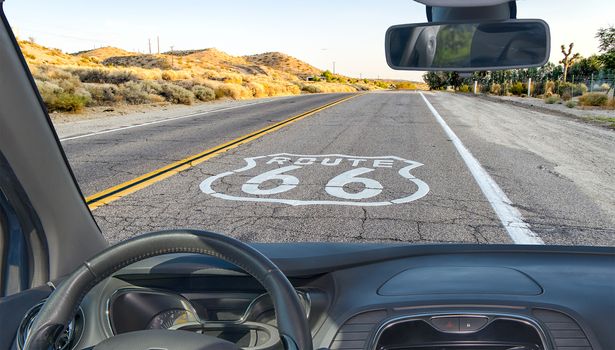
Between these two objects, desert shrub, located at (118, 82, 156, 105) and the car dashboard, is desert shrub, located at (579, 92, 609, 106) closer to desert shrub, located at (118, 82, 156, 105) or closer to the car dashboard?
desert shrub, located at (118, 82, 156, 105)

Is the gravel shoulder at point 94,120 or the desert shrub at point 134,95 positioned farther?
the desert shrub at point 134,95

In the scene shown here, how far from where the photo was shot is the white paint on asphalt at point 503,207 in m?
5.57

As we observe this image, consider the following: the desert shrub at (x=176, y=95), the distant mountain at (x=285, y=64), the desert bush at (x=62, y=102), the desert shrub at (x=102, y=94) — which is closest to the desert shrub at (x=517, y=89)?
the desert shrub at (x=176, y=95)

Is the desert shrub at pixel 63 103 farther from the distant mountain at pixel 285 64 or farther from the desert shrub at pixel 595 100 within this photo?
the distant mountain at pixel 285 64

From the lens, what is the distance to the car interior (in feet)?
7.14

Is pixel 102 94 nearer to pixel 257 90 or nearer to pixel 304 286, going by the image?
pixel 257 90

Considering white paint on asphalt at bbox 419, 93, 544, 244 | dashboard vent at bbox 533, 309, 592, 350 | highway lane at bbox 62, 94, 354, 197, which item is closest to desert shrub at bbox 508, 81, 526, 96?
highway lane at bbox 62, 94, 354, 197

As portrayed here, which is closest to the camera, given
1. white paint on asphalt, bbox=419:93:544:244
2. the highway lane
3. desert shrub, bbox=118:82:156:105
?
white paint on asphalt, bbox=419:93:544:244

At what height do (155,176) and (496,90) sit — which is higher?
(155,176)

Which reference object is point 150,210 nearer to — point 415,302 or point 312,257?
point 312,257

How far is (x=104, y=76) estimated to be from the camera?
39.6 m

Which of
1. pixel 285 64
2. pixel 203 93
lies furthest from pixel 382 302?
pixel 285 64

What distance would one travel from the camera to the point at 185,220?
6211 mm

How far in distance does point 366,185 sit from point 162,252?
6596 millimetres
